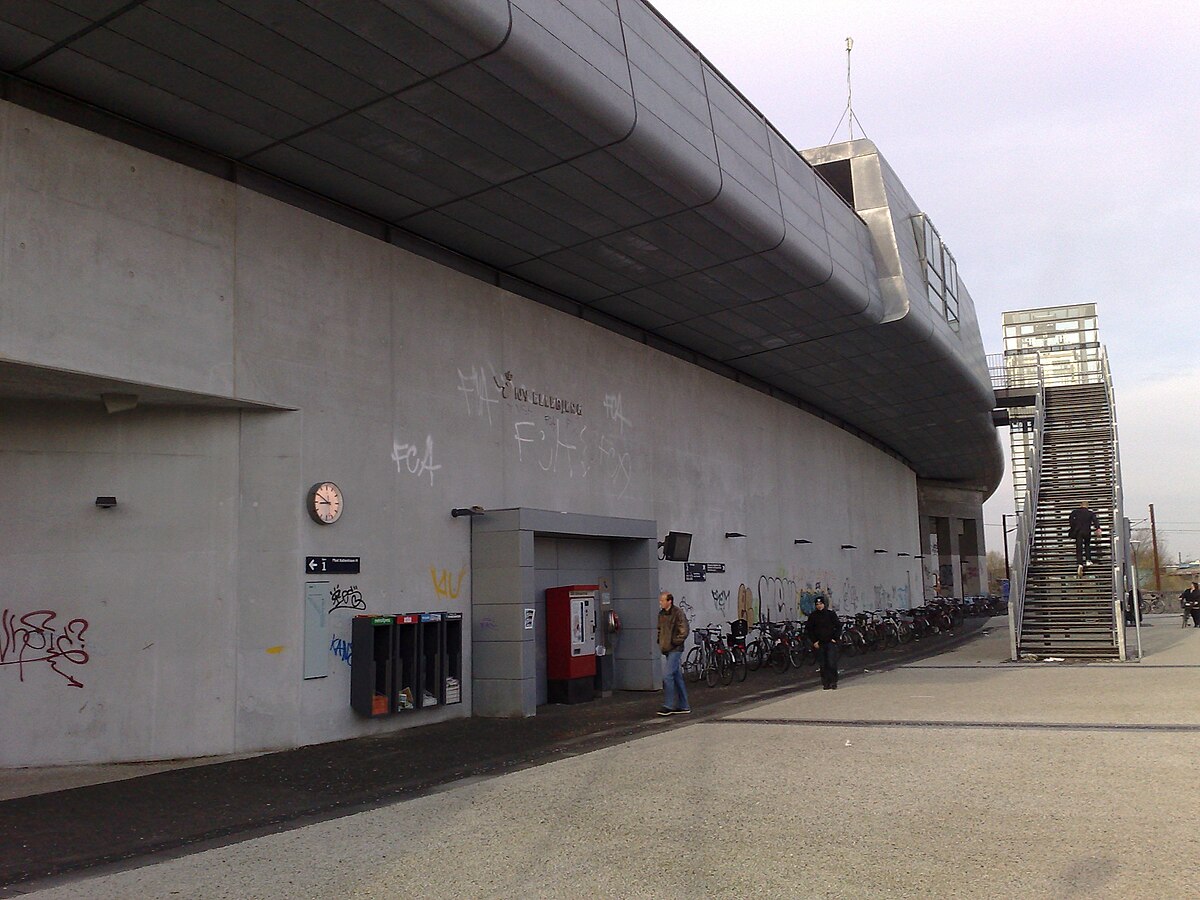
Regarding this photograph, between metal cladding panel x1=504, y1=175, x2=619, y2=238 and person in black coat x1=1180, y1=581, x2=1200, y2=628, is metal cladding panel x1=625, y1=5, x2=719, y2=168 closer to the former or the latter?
metal cladding panel x1=504, y1=175, x2=619, y2=238

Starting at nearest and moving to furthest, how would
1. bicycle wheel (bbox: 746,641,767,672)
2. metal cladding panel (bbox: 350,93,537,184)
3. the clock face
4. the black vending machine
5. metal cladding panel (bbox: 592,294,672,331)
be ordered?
metal cladding panel (bbox: 350,93,537,184) → the clock face → the black vending machine → metal cladding panel (bbox: 592,294,672,331) → bicycle wheel (bbox: 746,641,767,672)

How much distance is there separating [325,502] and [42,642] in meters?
3.19

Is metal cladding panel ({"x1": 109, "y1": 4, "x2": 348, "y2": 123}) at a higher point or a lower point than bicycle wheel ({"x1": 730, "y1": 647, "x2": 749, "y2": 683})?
higher

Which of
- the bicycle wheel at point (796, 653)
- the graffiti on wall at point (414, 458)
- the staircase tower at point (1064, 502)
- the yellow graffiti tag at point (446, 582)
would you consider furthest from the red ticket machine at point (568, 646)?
the staircase tower at point (1064, 502)

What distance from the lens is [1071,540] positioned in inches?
888

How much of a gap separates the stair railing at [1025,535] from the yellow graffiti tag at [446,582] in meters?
10.5

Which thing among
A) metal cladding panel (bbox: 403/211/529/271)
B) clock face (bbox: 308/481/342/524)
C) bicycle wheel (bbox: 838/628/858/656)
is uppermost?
metal cladding panel (bbox: 403/211/529/271)

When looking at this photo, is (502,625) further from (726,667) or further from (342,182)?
(342,182)

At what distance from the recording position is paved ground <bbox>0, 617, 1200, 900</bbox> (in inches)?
211

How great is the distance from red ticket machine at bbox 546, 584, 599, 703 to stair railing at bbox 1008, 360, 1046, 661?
8.33 m

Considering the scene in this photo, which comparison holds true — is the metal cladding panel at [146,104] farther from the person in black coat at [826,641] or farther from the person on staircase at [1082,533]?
the person on staircase at [1082,533]

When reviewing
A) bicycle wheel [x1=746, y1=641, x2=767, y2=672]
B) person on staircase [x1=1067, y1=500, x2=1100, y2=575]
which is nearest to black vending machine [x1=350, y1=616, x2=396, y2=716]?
bicycle wheel [x1=746, y1=641, x2=767, y2=672]

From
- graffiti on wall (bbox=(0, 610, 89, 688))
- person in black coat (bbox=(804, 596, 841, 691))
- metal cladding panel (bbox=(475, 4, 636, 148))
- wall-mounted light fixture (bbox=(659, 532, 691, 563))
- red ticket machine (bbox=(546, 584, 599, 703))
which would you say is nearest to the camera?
metal cladding panel (bbox=(475, 4, 636, 148))

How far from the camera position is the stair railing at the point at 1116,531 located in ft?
60.0
